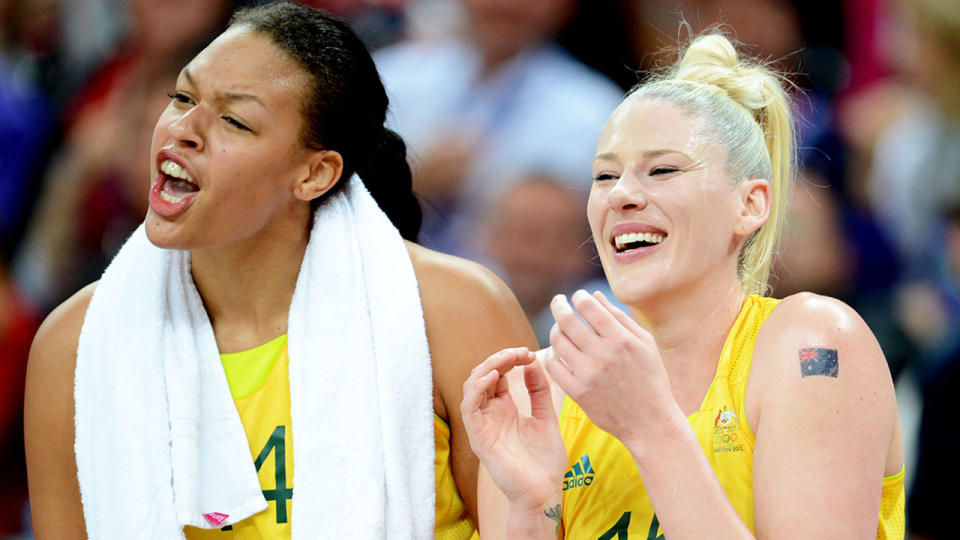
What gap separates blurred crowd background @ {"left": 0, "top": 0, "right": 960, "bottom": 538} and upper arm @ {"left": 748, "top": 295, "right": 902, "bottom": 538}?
1.17m

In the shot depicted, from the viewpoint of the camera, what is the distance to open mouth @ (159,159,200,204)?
2164 millimetres

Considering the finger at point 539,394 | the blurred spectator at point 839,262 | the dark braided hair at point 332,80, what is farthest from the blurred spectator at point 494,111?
the finger at point 539,394

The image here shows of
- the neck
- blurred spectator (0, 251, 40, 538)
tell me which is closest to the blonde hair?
the neck

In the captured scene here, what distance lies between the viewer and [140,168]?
4.06 metres

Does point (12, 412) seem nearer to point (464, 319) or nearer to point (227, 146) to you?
point (227, 146)

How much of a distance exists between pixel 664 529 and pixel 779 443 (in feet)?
0.65

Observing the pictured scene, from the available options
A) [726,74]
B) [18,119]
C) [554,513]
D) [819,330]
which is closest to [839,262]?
[726,74]

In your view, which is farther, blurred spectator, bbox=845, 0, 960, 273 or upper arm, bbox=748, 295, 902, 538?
blurred spectator, bbox=845, 0, 960, 273

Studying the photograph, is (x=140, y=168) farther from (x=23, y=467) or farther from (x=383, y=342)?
(x=383, y=342)

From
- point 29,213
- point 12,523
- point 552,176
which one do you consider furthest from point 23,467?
point 552,176

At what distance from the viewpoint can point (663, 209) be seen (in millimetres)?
1864

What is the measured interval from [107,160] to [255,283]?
2.20m

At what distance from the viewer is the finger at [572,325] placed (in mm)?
1673

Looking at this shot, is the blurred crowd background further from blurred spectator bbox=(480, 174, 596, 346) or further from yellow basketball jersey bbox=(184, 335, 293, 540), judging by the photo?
yellow basketball jersey bbox=(184, 335, 293, 540)
